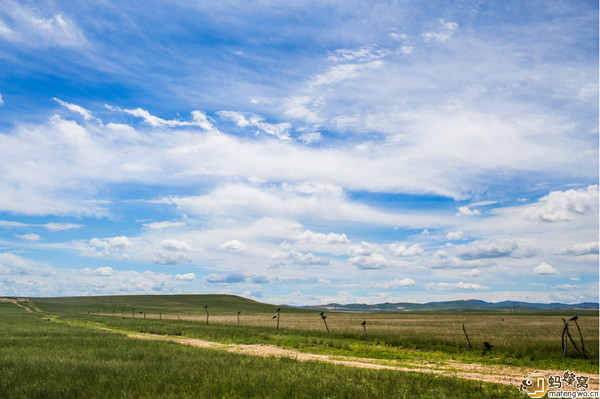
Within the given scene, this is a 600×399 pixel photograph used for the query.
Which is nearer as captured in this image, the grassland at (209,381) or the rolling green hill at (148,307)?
the grassland at (209,381)

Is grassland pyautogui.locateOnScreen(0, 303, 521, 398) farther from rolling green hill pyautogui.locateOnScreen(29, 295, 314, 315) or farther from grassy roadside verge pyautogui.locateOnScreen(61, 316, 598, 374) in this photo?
rolling green hill pyautogui.locateOnScreen(29, 295, 314, 315)

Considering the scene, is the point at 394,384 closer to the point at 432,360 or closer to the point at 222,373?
the point at 222,373

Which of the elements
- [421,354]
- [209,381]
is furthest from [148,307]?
[209,381]

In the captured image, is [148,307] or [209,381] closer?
[209,381]

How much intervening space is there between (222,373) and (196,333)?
2818 centimetres

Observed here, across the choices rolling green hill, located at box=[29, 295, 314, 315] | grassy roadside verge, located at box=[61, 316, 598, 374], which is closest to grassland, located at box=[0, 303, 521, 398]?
grassy roadside verge, located at box=[61, 316, 598, 374]

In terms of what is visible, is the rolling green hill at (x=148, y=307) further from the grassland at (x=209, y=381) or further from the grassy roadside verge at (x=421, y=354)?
the grassland at (x=209, y=381)

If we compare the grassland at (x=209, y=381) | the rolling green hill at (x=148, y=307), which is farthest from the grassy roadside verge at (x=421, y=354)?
the rolling green hill at (x=148, y=307)

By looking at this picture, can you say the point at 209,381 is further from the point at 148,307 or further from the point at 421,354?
the point at 148,307

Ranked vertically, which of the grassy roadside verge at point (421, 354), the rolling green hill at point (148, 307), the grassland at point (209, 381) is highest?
the grassland at point (209, 381)

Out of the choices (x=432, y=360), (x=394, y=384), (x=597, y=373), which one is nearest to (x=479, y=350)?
(x=432, y=360)

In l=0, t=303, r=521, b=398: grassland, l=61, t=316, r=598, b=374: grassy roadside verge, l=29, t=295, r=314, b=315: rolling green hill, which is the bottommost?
l=29, t=295, r=314, b=315: rolling green hill

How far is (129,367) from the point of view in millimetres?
14883

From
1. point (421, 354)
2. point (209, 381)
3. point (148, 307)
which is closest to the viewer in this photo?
point (209, 381)
